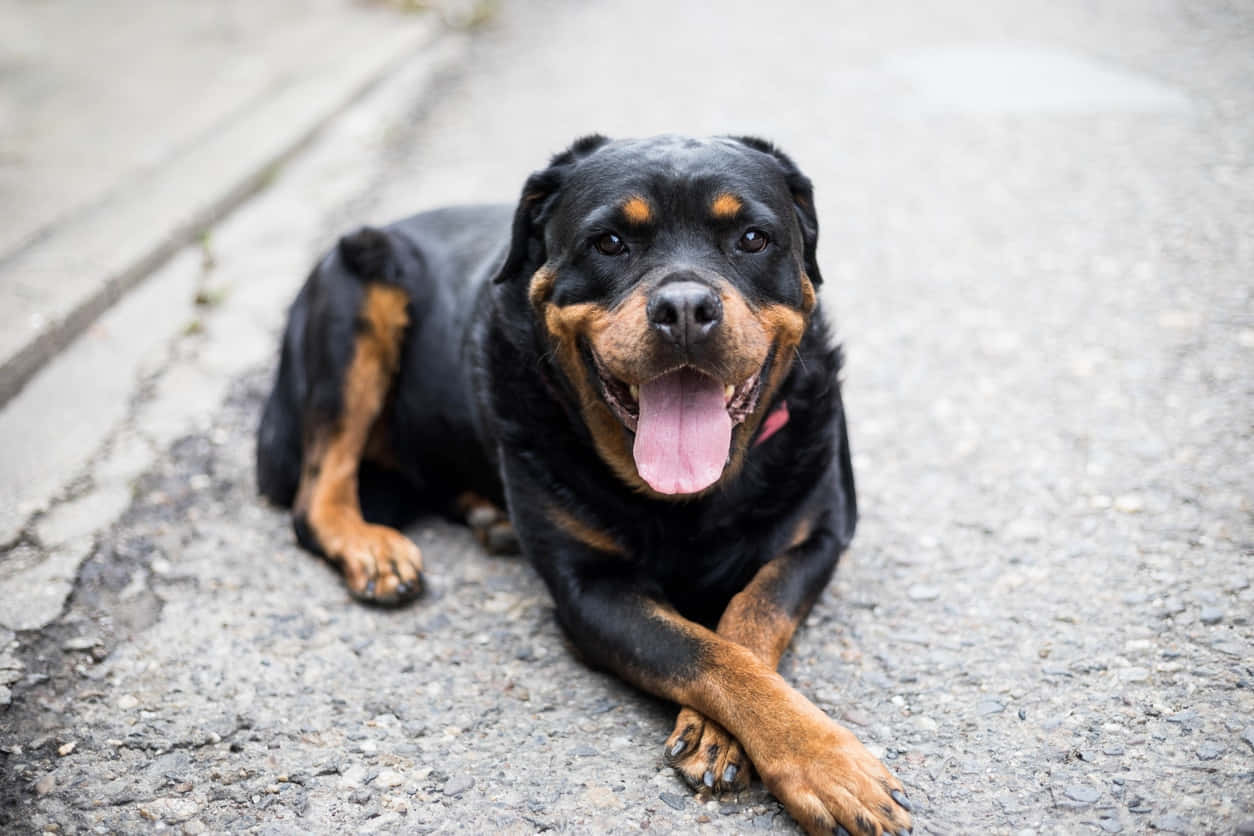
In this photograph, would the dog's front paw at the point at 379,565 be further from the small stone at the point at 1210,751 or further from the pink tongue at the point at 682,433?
the small stone at the point at 1210,751

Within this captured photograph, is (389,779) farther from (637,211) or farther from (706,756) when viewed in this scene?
(637,211)

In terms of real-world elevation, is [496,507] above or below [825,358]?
below

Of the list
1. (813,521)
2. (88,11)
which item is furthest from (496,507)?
(88,11)

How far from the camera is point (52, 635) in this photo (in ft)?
9.96

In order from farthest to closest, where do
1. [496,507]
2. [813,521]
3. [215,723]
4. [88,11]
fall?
[88,11] < [496,507] < [813,521] < [215,723]

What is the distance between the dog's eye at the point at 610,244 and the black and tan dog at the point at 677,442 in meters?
0.01

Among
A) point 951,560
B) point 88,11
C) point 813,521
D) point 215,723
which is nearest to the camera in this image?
point 215,723

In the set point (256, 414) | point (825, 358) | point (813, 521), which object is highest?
point (825, 358)

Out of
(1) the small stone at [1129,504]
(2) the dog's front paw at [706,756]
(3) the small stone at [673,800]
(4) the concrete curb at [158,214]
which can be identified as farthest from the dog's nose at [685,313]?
(4) the concrete curb at [158,214]

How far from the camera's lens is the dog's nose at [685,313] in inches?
97.7

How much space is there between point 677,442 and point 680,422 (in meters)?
0.05

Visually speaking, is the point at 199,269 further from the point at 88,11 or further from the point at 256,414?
the point at 88,11

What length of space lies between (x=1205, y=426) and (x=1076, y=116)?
362 centimetres

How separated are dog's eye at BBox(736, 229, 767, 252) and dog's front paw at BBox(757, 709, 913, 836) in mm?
1161
